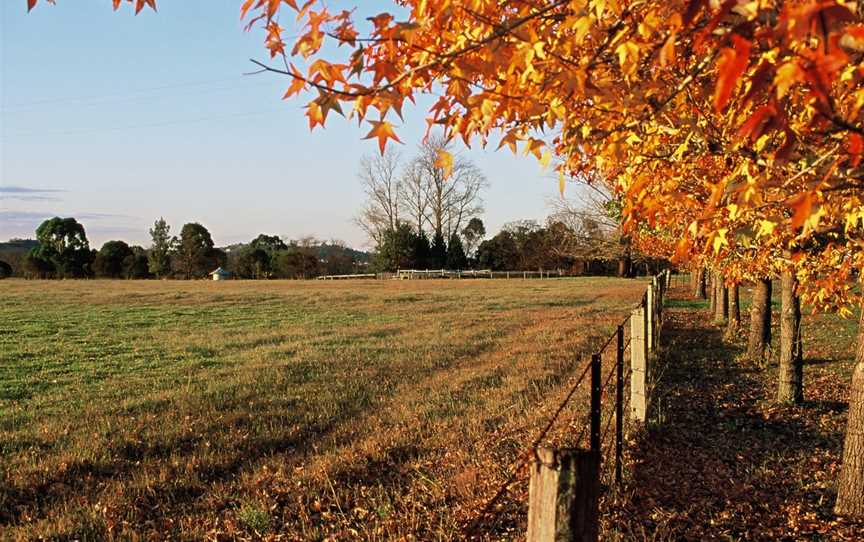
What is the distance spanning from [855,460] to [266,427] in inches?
256

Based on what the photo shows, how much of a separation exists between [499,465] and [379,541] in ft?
5.63

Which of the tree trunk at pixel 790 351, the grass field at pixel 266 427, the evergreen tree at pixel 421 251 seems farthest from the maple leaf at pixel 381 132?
the evergreen tree at pixel 421 251

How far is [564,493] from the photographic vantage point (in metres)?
2.46

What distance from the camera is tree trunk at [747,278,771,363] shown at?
1466cm

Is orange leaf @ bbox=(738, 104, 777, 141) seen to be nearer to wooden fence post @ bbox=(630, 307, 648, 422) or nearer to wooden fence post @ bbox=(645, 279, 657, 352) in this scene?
wooden fence post @ bbox=(630, 307, 648, 422)

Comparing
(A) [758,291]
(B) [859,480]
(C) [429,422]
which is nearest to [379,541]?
(C) [429,422]

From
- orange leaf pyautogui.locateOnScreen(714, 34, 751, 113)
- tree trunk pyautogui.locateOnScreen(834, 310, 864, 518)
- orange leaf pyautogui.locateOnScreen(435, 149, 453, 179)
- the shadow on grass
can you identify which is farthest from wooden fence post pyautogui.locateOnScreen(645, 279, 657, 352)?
orange leaf pyautogui.locateOnScreen(714, 34, 751, 113)

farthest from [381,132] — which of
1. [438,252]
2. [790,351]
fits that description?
[438,252]

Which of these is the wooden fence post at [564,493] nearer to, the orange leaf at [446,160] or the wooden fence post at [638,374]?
the orange leaf at [446,160]

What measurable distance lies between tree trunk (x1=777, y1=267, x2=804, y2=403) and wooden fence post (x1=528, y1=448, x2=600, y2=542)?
8.84 m

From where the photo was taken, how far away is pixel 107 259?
256ft

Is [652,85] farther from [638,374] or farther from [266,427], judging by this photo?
[266,427]

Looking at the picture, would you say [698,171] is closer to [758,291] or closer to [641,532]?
[641,532]

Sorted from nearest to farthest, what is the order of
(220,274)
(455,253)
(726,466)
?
(726,466), (220,274), (455,253)
